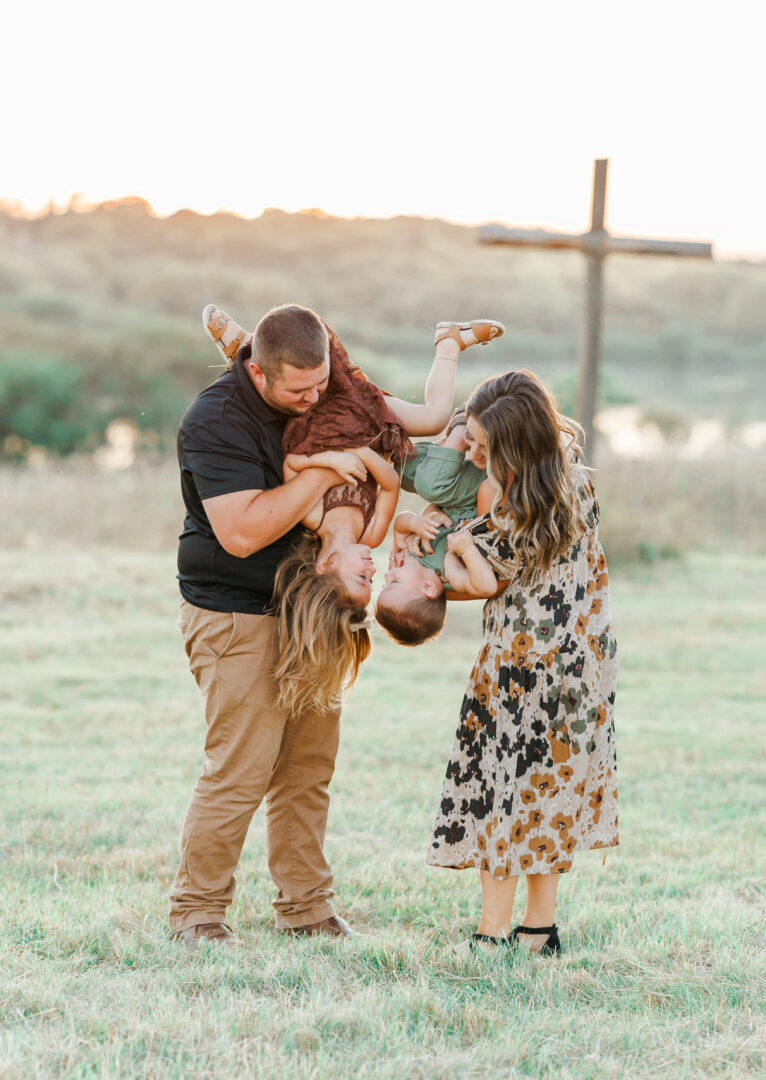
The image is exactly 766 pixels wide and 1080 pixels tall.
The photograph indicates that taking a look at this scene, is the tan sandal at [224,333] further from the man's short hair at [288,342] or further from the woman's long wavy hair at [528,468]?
the woman's long wavy hair at [528,468]

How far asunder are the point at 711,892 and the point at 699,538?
474 inches

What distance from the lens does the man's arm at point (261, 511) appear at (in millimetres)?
3520

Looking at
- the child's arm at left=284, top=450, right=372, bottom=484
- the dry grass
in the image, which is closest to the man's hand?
the child's arm at left=284, top=450, right=372, bottom=484

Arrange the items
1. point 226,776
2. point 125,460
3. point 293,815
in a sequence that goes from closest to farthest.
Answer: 1. point 226,776
2. point 293,815
3. point 125,460

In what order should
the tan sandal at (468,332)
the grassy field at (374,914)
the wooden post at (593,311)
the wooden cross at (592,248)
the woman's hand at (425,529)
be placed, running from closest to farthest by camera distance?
the grassy field at (374,914) → the woman's hand at (425,529) → the tan sandal at (468,332) → the wooden cross at (592,248) → the wooden post at (593,311)

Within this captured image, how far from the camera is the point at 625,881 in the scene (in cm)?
470

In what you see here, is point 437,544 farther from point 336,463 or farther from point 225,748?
point 225,748

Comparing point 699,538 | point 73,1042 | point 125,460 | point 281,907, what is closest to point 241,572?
point 281,907

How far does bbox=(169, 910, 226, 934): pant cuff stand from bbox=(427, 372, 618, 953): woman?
75 cm

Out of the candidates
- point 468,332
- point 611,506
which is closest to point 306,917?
point 468,332

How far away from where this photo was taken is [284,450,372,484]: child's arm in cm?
358

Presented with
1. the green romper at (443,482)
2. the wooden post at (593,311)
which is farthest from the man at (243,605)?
the wooden post at (593,311)

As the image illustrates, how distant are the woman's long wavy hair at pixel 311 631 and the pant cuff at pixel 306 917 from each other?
2.45ft

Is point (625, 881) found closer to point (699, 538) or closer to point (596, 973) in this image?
point (596, 973)
